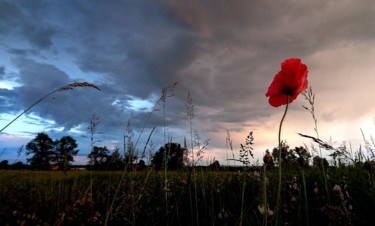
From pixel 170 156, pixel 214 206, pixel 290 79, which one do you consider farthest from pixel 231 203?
pixel 290 79

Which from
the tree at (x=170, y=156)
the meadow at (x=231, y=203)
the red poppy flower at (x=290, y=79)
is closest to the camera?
the red poppy flower at (x=290, y=79)

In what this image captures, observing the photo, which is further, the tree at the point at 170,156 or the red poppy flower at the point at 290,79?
Answer: the tree at the point at 170,156

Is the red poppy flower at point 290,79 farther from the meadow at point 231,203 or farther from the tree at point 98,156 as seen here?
the tree at point 98,156

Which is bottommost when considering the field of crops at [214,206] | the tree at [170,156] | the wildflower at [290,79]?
the field of crops at [214,206]

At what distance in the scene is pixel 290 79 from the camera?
1.62m

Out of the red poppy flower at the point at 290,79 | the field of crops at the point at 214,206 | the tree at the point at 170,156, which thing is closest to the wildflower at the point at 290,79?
the red poppy flower at the point at 290,79

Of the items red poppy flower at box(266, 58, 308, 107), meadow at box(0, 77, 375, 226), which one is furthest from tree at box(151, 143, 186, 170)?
red poppy flower at box(266, 58, 308, 107)

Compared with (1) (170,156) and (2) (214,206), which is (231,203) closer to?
(2) (214,206)

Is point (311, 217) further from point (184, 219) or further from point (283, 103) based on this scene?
point (283, 103)

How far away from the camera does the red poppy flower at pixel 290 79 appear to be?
5.30 ft

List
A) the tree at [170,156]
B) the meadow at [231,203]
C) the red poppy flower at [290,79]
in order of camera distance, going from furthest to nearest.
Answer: the tree at [170,156], the meadow at [231,203], the red poppy flower at [290,79]

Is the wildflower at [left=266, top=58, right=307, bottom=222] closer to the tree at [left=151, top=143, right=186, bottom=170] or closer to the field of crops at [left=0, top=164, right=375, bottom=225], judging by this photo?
the field of crops at [left=0, top=164, right=375, bottom=225]

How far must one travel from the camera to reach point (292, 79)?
1615 mm

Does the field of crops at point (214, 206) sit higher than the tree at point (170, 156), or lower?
lower
